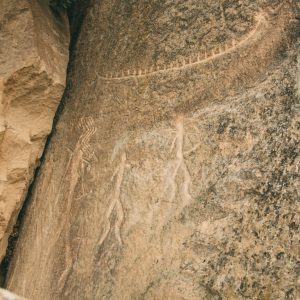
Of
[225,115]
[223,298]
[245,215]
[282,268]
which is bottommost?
[223,298]

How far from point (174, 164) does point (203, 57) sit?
60 cm

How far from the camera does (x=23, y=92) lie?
130 inches

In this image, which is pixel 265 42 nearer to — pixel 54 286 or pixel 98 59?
pixel 98 59

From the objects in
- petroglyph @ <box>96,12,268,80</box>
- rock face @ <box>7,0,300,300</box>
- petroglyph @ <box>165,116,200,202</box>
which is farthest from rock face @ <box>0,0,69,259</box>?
petroglyph @ <box>165,116,200,202</box>

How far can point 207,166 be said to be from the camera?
105 inches

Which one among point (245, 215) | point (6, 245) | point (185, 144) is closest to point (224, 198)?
point (245, 215)

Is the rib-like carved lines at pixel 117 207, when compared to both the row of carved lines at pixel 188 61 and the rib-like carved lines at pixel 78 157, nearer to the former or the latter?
the rib-like carved lines at pixel 78 157

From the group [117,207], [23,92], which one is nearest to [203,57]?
[117,207]

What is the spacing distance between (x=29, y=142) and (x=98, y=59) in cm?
67

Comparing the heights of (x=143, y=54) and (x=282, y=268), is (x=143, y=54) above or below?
above

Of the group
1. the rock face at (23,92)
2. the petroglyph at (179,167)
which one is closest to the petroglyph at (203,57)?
the petroglyph at (179,167)

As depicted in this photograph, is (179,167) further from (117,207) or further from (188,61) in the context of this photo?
(188,61)

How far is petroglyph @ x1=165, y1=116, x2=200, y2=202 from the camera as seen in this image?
8.86ft

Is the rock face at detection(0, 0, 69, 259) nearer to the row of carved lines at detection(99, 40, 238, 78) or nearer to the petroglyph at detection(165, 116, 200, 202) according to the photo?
the row of carved lines at detection(99, 40, 238, 78)
